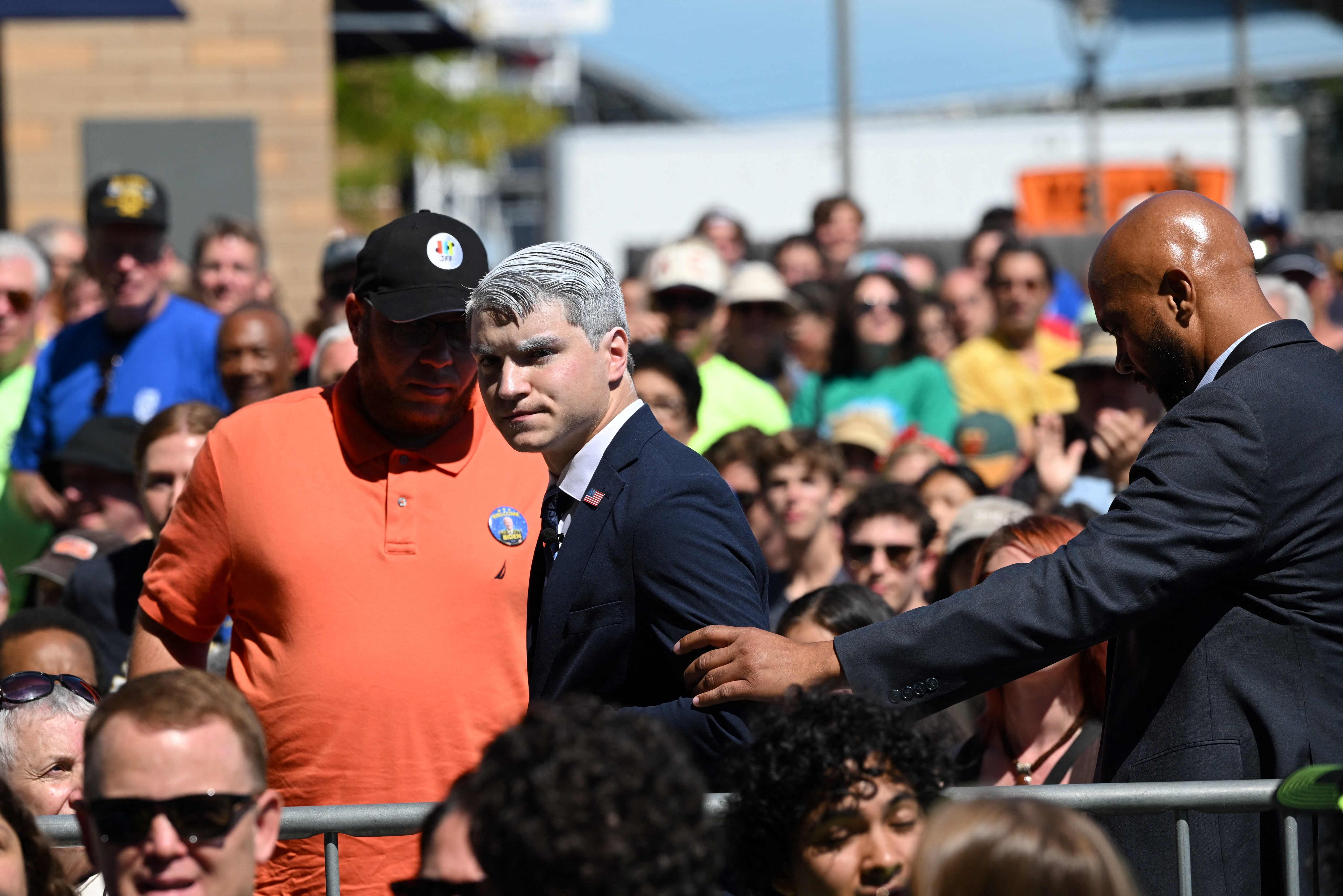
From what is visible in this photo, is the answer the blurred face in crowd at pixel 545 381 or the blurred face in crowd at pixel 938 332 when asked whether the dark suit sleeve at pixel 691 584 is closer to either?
the blurred face in crowd at pixel 545 381

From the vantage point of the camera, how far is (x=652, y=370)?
5.88 metres

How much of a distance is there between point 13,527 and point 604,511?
4136 millimetres

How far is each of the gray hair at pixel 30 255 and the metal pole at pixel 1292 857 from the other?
5528 millimetres

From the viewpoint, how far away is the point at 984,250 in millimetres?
9727

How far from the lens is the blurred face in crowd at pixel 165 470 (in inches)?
198

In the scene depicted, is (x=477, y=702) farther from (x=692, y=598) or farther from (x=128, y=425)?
(x=128, y=425)

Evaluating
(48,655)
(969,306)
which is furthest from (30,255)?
(969,306)

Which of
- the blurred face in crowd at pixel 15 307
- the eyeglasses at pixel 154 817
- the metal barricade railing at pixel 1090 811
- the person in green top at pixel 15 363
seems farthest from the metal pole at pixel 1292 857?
the blurred face in crowd at pixel 15 307

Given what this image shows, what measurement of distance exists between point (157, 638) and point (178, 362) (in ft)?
9.65

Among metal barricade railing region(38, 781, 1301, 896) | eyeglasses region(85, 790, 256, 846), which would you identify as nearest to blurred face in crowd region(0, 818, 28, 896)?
metal barricade railing region(38, 781, 1301, 896)

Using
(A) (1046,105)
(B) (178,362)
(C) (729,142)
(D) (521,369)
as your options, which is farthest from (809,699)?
(A) (1046,105)

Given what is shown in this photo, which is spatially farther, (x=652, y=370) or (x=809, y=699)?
(x=652, y=370)

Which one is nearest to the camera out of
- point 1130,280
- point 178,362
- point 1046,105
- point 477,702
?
point 1130,280

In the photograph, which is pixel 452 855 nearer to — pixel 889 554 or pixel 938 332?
pixel 889 554
